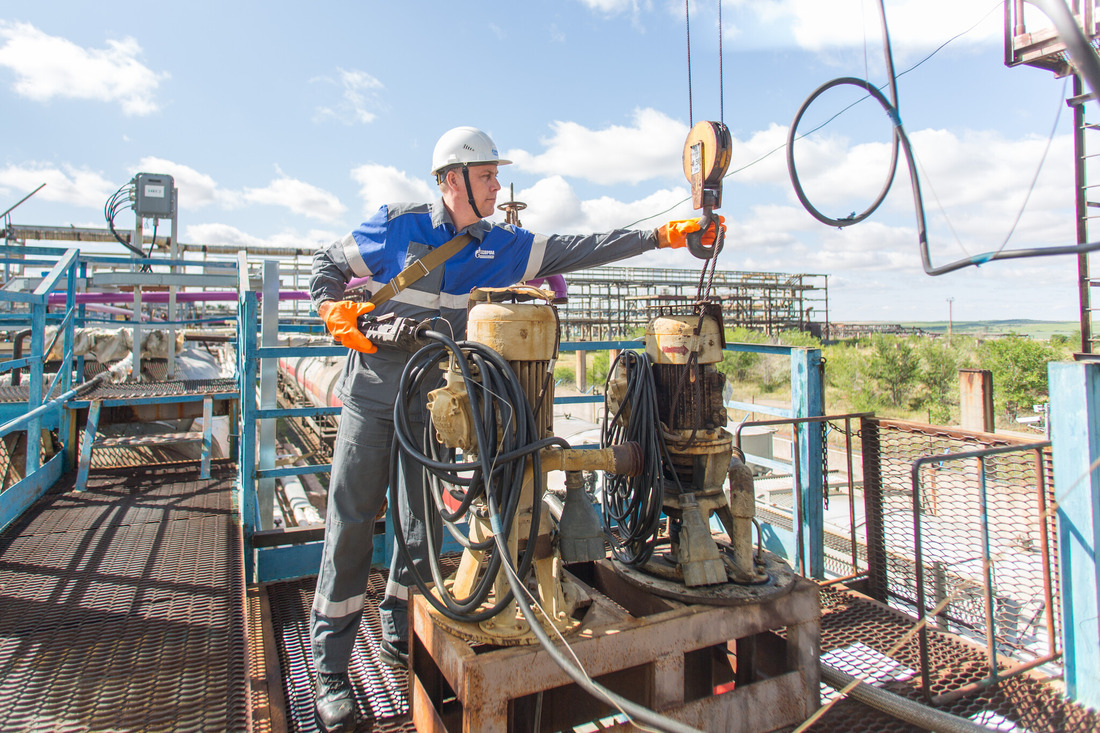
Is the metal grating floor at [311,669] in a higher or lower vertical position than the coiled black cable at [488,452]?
lower

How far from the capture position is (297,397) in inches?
606

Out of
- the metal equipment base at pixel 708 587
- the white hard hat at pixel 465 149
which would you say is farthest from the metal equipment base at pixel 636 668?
the white hard hat at pixel 465 149

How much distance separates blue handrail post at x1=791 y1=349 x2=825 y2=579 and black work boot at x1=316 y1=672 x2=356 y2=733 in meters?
2.38

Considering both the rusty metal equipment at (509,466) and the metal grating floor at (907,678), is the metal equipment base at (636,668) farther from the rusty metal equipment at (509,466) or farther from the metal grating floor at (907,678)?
the metal grating floor at (907,678)

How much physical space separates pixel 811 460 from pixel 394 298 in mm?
2369

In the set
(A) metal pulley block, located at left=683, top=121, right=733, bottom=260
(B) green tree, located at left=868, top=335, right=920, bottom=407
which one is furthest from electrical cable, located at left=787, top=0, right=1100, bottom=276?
(B) green tree, located at left=868, top=335, right=920, bottom=407

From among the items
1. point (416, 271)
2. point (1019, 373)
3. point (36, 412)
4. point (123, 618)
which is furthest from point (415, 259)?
point (1019, 373)

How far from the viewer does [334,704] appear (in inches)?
83.0

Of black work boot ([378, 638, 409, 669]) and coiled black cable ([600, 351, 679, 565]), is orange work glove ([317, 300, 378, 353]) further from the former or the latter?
black work boot ([378, 638, 409, 669])

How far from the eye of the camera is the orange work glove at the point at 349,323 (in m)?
2.25

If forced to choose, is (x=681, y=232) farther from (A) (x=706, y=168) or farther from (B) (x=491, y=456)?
(B) (x=491, y=456)

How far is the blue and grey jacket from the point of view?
247cm

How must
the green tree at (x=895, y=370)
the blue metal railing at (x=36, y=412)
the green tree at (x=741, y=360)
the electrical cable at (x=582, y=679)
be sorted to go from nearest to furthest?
the electrical cable at (x=582, y=679) < the blue metal railing at (x=36, y=412) < the green tree at (x=895, y=370) < the green tree at (x=741, y=360)

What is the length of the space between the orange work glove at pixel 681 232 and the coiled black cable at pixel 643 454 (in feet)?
1.58
